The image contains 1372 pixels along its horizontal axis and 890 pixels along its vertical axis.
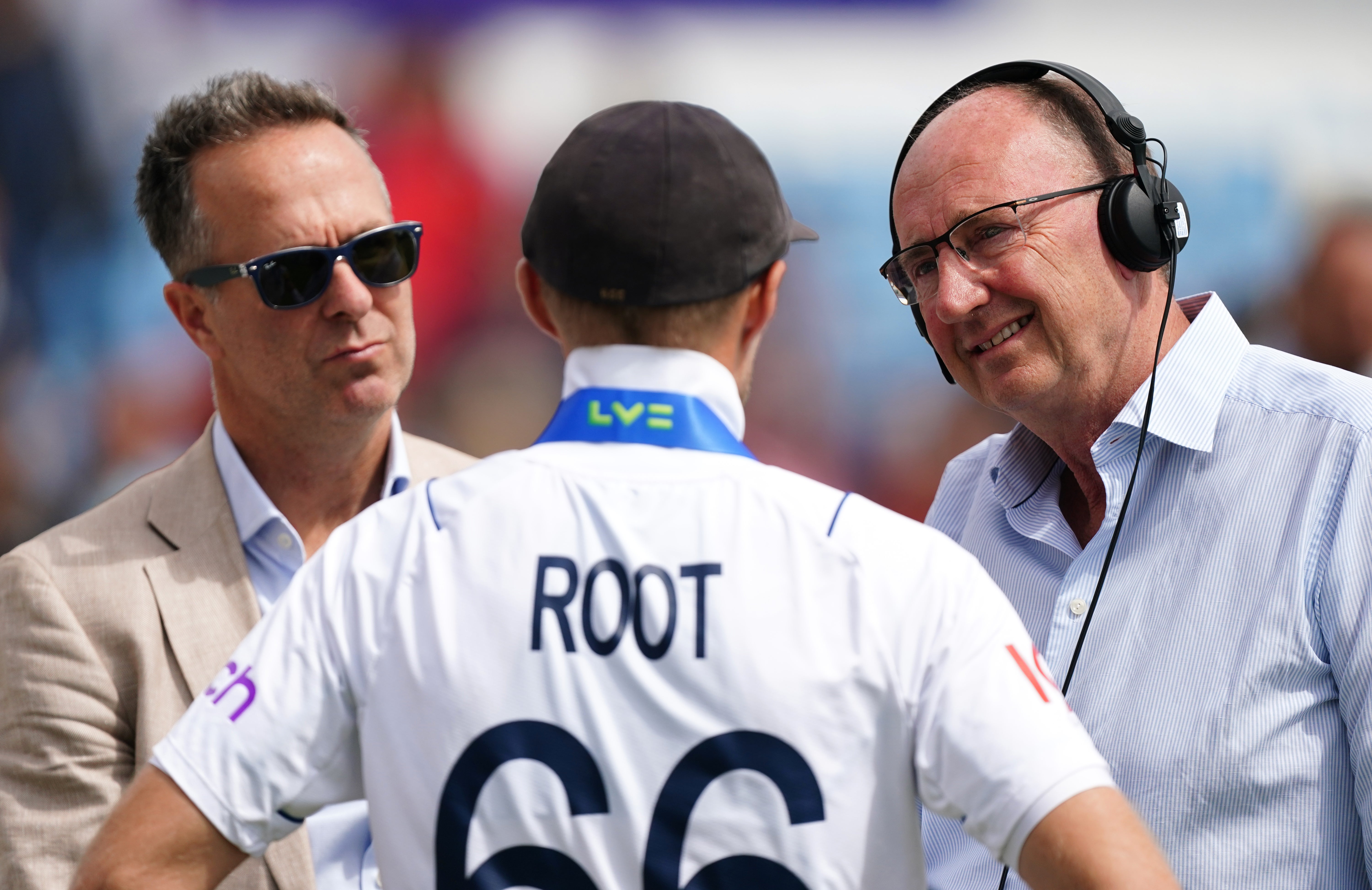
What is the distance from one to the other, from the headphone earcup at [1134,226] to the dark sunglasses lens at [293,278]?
133 centimetres

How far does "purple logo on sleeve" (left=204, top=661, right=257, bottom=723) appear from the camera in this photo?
3.53ft

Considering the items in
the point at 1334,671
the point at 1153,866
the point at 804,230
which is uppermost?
the point at 804,230

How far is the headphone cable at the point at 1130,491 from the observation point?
1.68m

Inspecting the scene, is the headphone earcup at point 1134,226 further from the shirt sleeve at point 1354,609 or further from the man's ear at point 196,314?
the man's ear at point 196,314

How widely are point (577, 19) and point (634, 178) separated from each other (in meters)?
3.14

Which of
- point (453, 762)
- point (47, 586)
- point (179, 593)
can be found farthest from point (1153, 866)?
point (47, 586)

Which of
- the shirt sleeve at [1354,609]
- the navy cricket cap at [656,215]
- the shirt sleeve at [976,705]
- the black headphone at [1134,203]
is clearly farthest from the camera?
the black headphone at [1134,203]

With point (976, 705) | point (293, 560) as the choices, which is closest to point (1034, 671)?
point (976, 705)

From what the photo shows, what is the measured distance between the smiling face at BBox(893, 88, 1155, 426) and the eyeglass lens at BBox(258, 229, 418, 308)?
0.98 metres

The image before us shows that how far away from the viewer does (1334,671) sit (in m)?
1.50

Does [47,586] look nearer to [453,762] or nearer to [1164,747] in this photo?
[453,762]

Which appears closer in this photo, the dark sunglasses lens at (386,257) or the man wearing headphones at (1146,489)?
the man wearing headphones at (1146,489)

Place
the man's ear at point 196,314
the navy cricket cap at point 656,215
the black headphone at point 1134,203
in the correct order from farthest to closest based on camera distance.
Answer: the man's ear at point 196,314 → the black headphone at point 1134,203 → the navy cricket cap at point 656,215

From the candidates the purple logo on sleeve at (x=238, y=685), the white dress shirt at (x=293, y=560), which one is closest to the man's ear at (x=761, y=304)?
the purple logo on sleeve at (x=238, y=685)
